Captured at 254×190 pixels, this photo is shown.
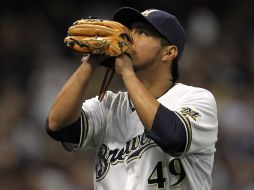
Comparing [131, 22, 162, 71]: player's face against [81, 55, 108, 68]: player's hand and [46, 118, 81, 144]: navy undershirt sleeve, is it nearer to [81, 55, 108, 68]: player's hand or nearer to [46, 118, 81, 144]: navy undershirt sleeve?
[81, 55, 108, 68]: player's hand

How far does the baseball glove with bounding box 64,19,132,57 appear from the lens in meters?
3.42

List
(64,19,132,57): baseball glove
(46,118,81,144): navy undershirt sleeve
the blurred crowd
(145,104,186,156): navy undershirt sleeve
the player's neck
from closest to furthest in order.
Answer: (145,104,186,156): navy undershirt sleeve < (64,19,132,57): baseball glove < (46,118,81,144): navy undershirt sleeve < the player's neck < the blurred crowd

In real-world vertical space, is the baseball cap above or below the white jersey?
above

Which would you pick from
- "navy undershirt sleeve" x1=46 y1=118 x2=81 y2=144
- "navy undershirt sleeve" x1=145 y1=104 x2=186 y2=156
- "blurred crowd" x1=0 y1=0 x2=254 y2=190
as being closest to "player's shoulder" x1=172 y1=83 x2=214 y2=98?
"navy undershirt sleeve" x1=145 y1=104 x2=186 y2=156

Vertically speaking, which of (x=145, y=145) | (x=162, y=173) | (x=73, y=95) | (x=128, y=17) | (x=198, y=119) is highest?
(x=128, y=17)

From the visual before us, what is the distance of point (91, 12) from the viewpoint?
8.95 meters

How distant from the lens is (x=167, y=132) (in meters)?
3.31

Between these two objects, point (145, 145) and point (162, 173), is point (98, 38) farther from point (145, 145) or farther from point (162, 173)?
point (162, 173)

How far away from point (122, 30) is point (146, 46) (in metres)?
0.26

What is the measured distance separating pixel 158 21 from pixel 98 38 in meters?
0.43

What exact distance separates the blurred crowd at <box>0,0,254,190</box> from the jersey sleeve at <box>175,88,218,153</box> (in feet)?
11.3

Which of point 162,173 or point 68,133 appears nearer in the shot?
point 162,173

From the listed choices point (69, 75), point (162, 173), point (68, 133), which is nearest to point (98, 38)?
point (68, 133)

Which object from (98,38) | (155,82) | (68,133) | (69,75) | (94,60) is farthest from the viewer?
(69,75)
